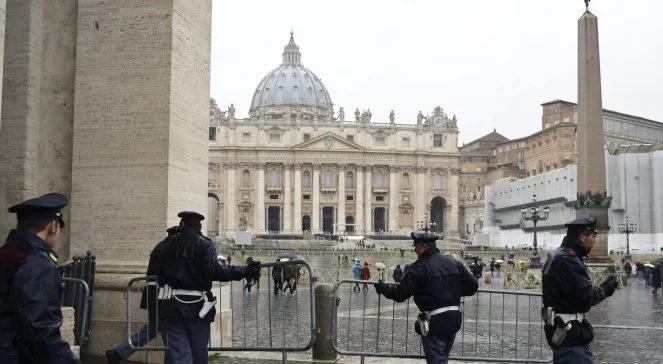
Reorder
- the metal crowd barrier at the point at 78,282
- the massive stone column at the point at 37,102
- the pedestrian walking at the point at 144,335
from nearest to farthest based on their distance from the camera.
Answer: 1. the pedestrian walking at the point at 144,335
2. the metal crowd barrier at the point at 78,282
3. the massive stone column at the point at 37,102

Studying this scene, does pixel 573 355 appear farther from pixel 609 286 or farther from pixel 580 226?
pixel 580 226

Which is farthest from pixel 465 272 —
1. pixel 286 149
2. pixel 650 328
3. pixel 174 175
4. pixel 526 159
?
pixel 526 159

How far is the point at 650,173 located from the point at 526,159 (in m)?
39.8

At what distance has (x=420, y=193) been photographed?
88.2 meters

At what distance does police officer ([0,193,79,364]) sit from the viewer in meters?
3.27

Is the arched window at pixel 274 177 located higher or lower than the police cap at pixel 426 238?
higher

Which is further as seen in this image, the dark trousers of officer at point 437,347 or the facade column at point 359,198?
the facade column at point 359,198

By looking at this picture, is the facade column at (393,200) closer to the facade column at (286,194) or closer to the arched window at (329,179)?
the arched window at (329,179)

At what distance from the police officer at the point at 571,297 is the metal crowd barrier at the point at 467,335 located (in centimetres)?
210

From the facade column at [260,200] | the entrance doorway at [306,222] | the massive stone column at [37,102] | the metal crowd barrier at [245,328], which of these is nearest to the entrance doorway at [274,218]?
the facade column at [260,200]

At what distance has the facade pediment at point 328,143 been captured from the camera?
8494 cm

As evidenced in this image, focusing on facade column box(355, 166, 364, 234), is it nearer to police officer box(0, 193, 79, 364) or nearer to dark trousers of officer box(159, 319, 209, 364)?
dark trousers of officer box(159, 319, 209, 364)

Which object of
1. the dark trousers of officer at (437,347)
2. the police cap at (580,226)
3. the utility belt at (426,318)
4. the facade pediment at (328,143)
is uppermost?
the facade pediment at (328,143)

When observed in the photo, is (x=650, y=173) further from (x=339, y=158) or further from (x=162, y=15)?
(x=162, y=15)
